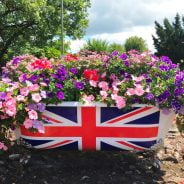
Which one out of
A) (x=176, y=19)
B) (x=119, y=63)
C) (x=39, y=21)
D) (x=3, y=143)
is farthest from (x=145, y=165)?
(x=176, y=19)

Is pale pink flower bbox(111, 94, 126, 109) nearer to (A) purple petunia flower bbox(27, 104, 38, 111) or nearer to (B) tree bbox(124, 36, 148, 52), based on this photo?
(A) purple petunia flower bbox(27, 104, 38, 111)

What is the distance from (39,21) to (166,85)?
24.3 meters

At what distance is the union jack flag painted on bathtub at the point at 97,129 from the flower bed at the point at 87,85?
11cm

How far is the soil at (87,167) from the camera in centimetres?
409

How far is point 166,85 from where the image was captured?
13.7 ft

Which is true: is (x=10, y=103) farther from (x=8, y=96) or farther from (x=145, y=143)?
(x=145, y=143)

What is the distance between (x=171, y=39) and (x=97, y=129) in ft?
102

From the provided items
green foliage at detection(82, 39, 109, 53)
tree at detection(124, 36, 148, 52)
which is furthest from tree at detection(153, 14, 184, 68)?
tree at detection(124, 36, 148, 52)

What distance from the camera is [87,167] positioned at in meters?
4.36

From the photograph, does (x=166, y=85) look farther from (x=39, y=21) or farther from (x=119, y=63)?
(x=39, y=21)

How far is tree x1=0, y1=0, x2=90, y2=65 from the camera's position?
28484mm

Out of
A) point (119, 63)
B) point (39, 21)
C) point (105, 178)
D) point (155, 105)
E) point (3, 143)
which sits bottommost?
point (105, 178)

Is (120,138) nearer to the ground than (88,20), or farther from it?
nearer to the ground

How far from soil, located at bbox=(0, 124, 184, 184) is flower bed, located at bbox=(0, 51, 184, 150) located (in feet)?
0.83
